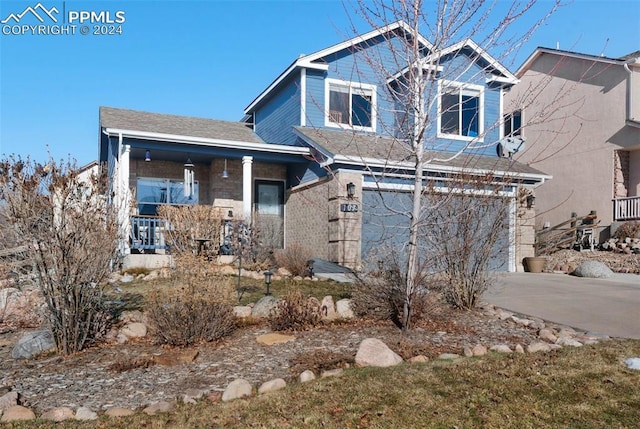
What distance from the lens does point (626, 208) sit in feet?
58.1

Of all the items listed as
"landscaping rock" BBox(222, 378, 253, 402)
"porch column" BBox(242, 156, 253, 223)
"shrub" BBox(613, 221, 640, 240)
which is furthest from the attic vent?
"landscaping rock" BBox(222, 378, 253, 402)

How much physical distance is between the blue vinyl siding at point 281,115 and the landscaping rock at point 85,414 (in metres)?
11.8

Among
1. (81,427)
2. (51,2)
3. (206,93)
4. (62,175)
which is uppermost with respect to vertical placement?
(51,2)

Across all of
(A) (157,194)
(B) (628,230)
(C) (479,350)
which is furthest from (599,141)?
(C) (479,350)

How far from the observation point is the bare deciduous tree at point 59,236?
5.38 metres

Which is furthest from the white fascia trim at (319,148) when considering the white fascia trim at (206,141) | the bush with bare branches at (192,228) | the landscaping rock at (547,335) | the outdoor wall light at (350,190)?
the landscaping rock at (547,335)

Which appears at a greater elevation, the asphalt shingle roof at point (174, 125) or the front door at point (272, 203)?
the asphalt shingle roof at point (174, 125)

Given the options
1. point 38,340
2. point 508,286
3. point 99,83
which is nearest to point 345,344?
point 38,340

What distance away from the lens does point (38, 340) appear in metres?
5.46

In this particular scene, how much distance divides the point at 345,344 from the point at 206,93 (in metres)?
11.5

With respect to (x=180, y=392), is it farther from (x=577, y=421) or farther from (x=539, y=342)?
(x=539, y=342)

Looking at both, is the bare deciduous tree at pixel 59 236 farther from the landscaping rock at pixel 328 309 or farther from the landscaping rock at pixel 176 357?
the landscaping rock at pixel 328 309

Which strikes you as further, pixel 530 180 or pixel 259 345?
pixel 530 180

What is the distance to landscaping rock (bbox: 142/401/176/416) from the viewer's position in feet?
12.4
